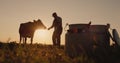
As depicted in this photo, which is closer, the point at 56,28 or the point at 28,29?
the point at 56,28

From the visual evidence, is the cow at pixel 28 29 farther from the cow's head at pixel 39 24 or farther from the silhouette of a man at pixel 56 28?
the silhouette of a man at pixel 56 28

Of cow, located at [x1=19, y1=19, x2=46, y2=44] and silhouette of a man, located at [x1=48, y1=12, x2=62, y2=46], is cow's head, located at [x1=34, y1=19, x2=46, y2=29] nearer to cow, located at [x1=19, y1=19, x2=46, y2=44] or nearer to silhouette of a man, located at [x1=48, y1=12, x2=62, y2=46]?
cow, located at [x1=19, y1=19, x2=46, y2=44]

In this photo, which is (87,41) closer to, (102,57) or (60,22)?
(102,57)

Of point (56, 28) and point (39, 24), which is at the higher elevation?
point (39, 24)

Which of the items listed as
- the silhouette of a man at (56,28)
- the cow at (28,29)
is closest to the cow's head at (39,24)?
the cow at (28,29)

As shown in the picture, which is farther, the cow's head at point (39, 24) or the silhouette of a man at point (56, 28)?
the cow's head at point (39, 24)

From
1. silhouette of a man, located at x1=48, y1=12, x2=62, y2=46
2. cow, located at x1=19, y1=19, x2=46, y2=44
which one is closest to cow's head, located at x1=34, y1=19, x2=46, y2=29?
cow, located at x1=19, y1=19, x2=46, y2=44

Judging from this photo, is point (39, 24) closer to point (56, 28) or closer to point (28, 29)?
point (28, 29)

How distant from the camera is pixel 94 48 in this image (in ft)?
34.0

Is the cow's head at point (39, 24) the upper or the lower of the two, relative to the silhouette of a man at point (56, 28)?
upper

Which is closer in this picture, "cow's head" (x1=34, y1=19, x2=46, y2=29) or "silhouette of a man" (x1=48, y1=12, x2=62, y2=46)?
"silhouette of a man" (x1=48, y1=12, x2=62, y2=46)

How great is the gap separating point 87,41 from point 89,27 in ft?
1.51

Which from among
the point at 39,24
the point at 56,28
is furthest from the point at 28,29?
the point at 56,28

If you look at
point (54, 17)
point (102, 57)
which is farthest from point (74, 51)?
point (54, 17)
